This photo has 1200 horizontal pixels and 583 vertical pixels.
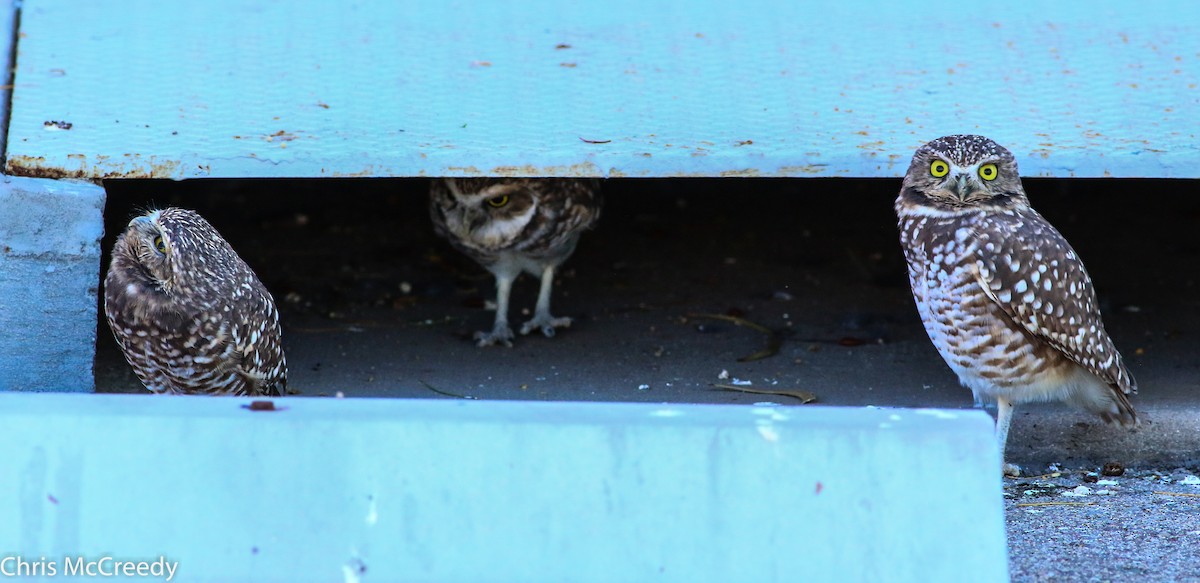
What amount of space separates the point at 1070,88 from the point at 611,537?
3.00 m

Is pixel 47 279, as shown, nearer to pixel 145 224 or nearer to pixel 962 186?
pixel 145 224

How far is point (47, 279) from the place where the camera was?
4.53 metres

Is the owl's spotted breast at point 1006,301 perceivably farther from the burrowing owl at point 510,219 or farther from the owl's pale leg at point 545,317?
the owl's pale leg at point 545,317

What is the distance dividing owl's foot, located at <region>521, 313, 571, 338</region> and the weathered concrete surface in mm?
2073

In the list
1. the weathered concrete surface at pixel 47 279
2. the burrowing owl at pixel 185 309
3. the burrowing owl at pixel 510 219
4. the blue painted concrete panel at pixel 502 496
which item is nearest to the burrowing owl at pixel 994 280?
the blue painted concrete panel at pixel 502 496

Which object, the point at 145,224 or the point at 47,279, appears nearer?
the point at 145,224

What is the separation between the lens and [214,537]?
287 centimetres

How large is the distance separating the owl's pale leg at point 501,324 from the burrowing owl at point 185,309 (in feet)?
5.42

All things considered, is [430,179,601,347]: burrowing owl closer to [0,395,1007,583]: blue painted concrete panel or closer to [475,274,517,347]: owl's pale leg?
[475,274,517,347]: owl's pale leg

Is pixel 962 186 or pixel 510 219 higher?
pixel 962 186

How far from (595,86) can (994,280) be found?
67.0 inches

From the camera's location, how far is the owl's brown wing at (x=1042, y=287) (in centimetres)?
419

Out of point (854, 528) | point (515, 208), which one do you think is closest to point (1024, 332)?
point (854, 528)

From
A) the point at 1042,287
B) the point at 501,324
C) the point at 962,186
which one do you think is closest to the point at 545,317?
the point at 501,324
